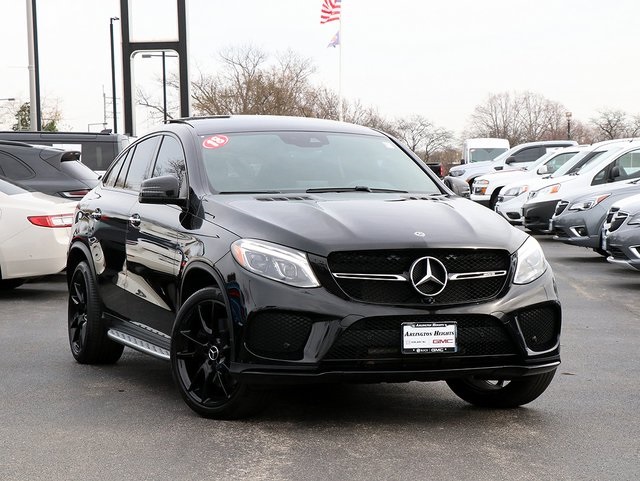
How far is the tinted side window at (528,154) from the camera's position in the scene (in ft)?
111

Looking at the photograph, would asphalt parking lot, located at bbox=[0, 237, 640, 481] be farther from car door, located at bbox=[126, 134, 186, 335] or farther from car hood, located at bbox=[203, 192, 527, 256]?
car hood, located at bbox=[203, 192, 527, 256]

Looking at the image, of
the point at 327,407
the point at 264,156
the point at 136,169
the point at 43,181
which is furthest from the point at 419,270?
the point at 43,181

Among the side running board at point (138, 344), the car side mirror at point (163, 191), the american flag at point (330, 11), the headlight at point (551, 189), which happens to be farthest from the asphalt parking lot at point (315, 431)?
the american flag at point (330, 11)

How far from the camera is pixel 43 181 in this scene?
517 inches

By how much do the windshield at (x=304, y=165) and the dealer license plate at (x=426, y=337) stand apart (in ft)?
4.68

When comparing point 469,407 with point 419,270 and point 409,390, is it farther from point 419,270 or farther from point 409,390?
point 419,270

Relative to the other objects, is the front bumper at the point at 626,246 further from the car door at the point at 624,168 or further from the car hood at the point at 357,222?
the car hood at the point at 357,222

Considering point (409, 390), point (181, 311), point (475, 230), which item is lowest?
point (409, 390)

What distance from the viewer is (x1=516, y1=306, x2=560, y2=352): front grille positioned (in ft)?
18.7

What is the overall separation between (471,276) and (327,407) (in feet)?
4.16

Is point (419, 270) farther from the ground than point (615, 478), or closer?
farther from the ground

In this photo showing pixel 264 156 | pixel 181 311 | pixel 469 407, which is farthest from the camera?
pixel 264 156

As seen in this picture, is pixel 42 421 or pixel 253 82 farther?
pixel 253 82

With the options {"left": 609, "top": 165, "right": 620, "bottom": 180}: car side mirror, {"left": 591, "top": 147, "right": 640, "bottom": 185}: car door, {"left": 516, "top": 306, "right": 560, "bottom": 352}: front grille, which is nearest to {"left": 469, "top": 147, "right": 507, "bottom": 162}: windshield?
{"left": 591, "top": 147, "right": 640, "bottom": 185}: car door
